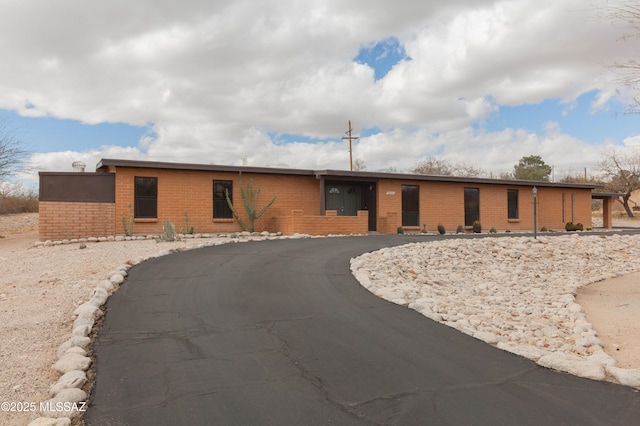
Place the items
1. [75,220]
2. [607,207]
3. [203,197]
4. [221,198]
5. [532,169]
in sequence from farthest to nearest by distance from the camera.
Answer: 1. [532,169]
2. [607,207]
3. [221,198]
4. [203,197]
5. [75,220]

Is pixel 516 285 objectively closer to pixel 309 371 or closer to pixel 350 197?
pixel 309 371

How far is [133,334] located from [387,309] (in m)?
3.39

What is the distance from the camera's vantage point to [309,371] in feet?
13.3

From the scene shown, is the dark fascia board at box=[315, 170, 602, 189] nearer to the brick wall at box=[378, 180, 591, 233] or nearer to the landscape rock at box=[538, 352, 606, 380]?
the brick wall at box=[378, 180, 591, 233]

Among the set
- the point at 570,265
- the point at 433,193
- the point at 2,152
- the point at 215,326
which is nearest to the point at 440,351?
the point at 215,326

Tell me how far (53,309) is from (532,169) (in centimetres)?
5683

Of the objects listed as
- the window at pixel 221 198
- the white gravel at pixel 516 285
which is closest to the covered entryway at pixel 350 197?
the window at pixel 221 198

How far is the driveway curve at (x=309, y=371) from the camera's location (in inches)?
129

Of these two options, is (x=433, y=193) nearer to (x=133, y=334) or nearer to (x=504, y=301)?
(x=504, y=301)

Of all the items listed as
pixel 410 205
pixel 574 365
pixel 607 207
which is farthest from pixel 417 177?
pixel 607 207

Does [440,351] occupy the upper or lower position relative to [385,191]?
lower

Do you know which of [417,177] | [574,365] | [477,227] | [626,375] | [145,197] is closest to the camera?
[626,375]

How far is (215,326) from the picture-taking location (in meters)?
5.34

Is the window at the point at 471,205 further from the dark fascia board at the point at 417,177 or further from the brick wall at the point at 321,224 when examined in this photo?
the brick wall at the point at 321,224
